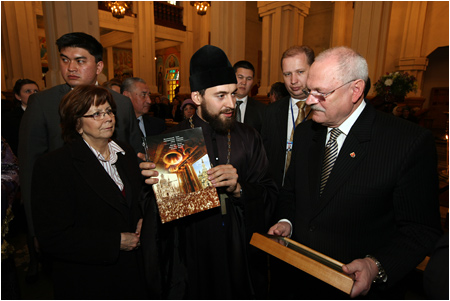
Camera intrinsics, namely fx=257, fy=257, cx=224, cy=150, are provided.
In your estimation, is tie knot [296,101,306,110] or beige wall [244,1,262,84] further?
beige wall [244,1,262,84]

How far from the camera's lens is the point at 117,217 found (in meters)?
1.82

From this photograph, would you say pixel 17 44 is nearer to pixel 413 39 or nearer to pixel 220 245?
pixel 220 245

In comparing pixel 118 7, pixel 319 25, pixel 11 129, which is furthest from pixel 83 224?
pixel 319 25

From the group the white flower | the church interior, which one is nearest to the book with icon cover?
the church interior

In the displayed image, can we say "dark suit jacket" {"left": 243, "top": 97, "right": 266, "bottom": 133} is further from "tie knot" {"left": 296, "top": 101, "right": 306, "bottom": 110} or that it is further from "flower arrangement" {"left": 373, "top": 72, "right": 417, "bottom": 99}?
"flower arrangement" {"left": 373, "top": 72, "right": 417, "bottom": 99}

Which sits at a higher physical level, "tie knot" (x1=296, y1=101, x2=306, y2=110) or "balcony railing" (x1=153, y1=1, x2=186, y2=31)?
"balcony railing" (x1=153, y1=1, x2=186, y2=31)

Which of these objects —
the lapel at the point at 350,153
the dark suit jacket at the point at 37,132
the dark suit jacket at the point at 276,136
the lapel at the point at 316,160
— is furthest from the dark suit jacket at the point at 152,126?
the lapel at the point at 350,153

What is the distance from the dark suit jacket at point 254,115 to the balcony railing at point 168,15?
16.0 meters

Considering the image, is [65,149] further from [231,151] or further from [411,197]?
[411,197]

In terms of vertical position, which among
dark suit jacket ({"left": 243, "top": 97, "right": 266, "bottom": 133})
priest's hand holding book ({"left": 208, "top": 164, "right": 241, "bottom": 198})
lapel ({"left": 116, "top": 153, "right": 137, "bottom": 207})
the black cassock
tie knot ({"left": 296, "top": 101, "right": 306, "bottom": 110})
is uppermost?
tie knot ({"left": 296, "top": 101, "right": 306, "bottom": 110})

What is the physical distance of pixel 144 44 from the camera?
1538 cm

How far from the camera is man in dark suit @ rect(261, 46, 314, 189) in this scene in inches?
107

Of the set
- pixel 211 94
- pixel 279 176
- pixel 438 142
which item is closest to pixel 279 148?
pixel 279 176

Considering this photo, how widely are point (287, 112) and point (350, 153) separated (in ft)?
4.72
